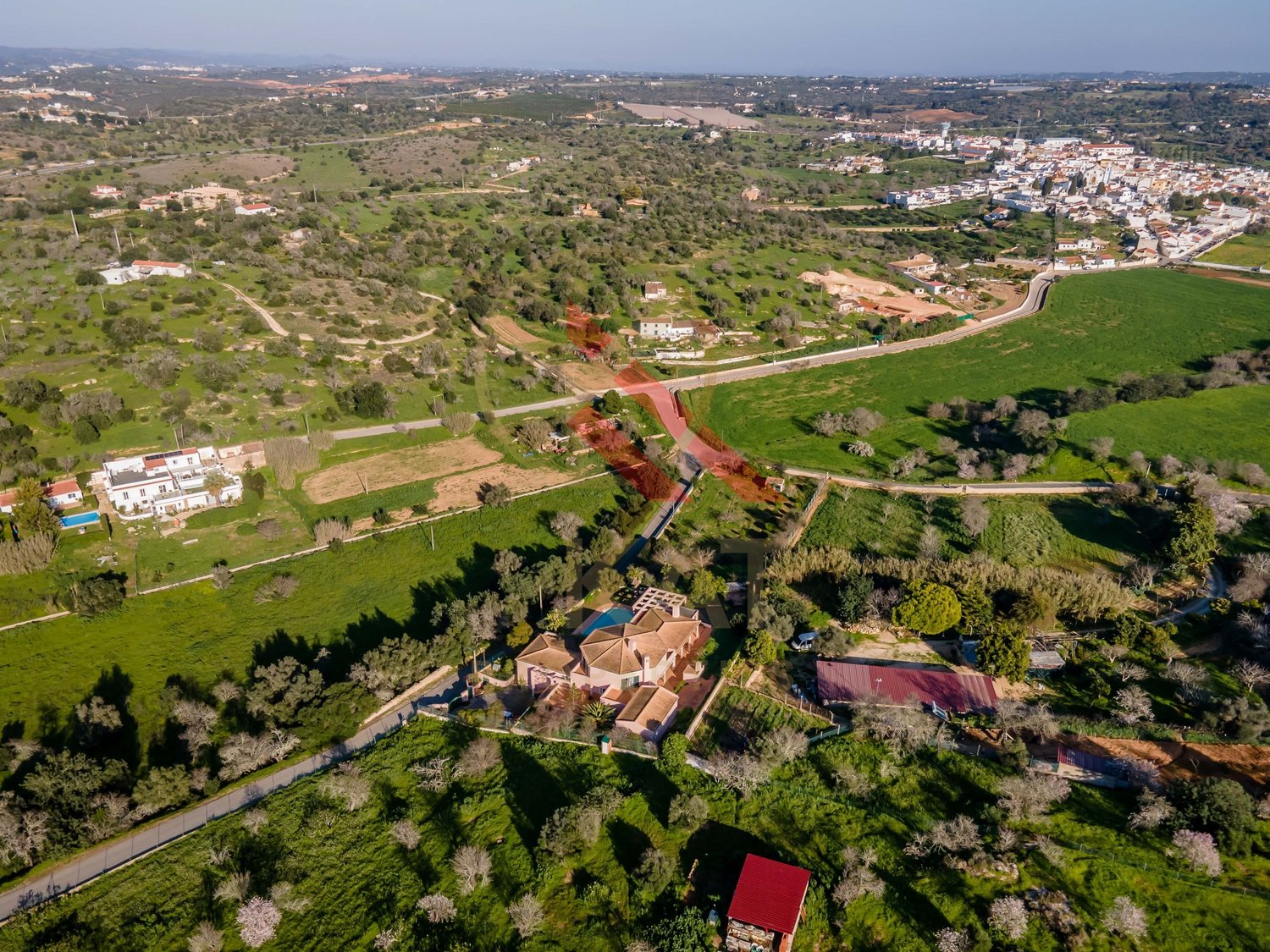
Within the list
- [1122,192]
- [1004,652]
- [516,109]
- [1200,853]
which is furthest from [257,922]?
[516,109]

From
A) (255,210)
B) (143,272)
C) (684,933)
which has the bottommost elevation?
(684,933)

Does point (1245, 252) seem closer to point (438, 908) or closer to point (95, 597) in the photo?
point (438, 908)

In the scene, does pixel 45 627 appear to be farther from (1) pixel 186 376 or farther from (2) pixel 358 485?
(1) pixel 186 376

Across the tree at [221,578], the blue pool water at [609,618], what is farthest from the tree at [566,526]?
the tree at [221,578]

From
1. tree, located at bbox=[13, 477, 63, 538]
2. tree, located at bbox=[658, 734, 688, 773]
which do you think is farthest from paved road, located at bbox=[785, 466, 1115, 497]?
tree, located at bbox=[13, 477, 63, 538]

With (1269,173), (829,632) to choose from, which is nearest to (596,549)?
(829,632)

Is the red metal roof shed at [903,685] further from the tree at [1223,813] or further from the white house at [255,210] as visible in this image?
the white house at [255,210]

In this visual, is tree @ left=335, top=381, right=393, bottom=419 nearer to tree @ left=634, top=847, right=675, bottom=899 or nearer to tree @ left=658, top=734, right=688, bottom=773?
tree @ left=658, top=734, right=688, bottom=773
